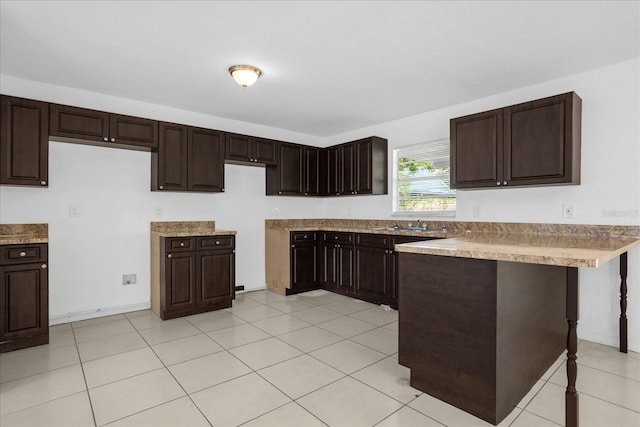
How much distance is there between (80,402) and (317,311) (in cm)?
236

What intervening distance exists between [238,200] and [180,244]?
1294mm

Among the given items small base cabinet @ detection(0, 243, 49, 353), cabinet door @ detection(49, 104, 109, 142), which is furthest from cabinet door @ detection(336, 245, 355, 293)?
small base cabinet @ detection(0, 243, 49, 353)

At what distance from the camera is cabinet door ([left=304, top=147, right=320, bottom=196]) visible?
5238 millimetres

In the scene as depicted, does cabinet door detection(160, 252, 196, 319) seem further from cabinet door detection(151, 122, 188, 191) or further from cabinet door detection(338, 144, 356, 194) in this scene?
cabinet door detection(338, 144, 356, 194)

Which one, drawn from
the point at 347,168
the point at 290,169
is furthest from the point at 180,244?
the point at 347,168

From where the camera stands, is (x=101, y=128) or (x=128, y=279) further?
(x=128, y=279)

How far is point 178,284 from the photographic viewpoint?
12.0 feet

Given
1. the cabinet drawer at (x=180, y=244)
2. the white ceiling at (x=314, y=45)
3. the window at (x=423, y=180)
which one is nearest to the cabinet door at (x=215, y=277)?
the cabinet drawer at (x=180, y=244)

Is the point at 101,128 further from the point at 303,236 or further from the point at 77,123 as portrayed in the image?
the point at 303,236

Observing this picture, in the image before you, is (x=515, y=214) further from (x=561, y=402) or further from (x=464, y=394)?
(x=464, y=394)

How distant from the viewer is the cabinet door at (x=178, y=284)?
3.61m

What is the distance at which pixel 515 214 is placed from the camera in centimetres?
349

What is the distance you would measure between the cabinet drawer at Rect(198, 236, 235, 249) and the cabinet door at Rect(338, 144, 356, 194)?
6.13 feet

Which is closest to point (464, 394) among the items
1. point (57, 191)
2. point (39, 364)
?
point (39, 364)
